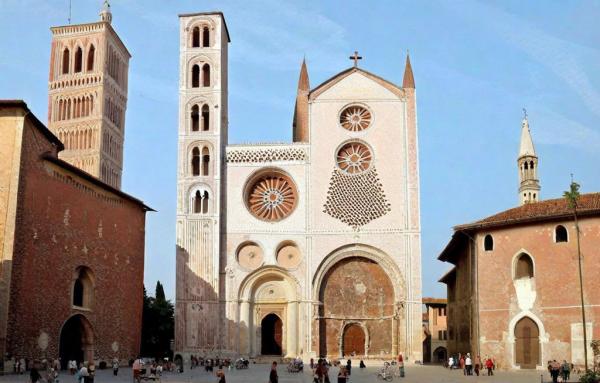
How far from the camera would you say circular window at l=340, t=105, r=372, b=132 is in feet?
140

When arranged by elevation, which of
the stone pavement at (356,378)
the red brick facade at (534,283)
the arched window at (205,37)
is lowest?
the stone pavement at (356,378)

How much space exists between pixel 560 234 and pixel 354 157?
14.1 metres

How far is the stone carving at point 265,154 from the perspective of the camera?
42.1m

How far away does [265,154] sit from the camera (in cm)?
4216

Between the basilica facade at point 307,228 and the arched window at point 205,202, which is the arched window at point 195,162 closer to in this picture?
the basilica facade at point 307,228

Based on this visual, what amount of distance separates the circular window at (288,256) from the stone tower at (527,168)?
21967 millimetres

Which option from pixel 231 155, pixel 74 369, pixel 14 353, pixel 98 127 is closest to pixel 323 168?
pixel 231 155

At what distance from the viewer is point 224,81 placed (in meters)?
44.3

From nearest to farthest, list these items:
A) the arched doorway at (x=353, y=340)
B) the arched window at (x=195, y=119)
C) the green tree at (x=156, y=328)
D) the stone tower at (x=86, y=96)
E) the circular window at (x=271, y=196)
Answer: the arched doorway at (x=353, y=340)
the circular window at (x=271, y=196)
the arched window at (x=195, y=119)
the green tree at (x=156, y=328)
the stone tower at (x=86, y=96)

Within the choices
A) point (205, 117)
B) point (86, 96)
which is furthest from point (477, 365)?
point (86, 96)

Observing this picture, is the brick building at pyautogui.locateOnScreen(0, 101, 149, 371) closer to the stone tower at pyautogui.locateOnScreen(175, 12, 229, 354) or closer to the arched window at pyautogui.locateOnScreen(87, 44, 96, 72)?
the stone tower at pyautogui.locateOnScreen(175, 12, 229, 354)

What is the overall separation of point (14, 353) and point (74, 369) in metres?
4.00

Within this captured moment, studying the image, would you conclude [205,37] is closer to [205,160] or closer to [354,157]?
[205,160]

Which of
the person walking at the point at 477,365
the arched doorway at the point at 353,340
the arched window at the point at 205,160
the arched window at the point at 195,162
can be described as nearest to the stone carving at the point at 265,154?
the arched window at the point at 205,160
